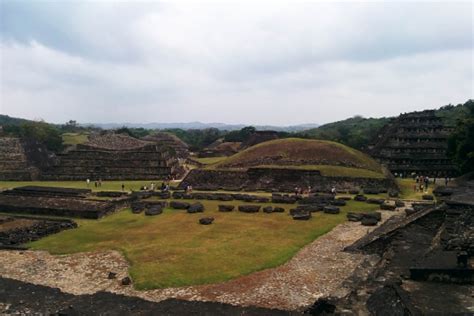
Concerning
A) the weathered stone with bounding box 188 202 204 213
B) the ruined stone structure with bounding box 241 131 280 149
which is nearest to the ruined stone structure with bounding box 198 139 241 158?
the ruined stone structure with bounding box 241 131 280 149

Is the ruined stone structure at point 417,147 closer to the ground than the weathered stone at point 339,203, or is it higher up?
higher up

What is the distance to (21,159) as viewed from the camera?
4538cm

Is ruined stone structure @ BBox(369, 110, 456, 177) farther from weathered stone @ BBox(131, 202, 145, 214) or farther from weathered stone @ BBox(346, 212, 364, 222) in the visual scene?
weathered stone @ BBox(131, 202, 145, 214)

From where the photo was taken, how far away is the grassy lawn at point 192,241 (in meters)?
14.7

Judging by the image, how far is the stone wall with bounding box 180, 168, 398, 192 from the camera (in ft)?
117

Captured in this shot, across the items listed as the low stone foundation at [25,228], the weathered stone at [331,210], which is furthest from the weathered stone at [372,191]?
the low stone foundation at [25,228]

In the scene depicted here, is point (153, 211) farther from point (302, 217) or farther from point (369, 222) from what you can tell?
point (369, 222)

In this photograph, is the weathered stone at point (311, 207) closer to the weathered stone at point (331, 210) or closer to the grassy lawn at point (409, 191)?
the weathered stone at point (331, 210)

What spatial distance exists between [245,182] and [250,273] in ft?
77.1

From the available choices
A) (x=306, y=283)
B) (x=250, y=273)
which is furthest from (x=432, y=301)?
(x=250, y=273)

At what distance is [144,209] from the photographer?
27578 mm

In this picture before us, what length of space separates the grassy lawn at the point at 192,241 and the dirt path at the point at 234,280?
1.81 ft

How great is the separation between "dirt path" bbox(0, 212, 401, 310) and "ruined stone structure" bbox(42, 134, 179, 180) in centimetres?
2683

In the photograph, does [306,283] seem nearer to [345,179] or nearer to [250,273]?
[250,273]
